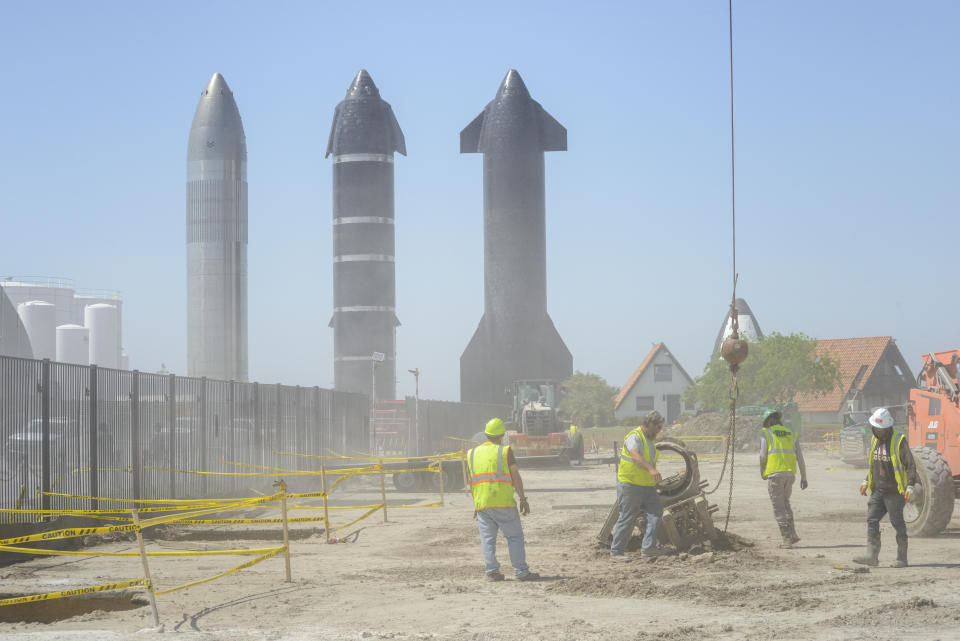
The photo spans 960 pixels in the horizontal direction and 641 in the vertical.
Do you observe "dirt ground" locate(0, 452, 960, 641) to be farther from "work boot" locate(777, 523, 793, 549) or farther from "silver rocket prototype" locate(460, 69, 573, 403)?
"silver rocket prototype" locate(460, 69, 573, 403)

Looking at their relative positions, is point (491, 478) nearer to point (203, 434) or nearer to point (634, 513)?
point (634, 513)

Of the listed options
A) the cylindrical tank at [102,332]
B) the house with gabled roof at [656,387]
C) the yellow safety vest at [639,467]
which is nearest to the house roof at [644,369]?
the house with gabled roof at [656,387]

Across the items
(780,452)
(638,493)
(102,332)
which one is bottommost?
(638,493)

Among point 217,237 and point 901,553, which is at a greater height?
point 217,237

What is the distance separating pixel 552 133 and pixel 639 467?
5221cm

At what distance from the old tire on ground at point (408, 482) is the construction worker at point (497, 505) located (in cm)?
1428

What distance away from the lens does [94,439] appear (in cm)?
1614

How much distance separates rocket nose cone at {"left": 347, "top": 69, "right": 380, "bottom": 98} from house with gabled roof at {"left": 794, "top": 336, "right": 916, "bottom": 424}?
36.3 metres

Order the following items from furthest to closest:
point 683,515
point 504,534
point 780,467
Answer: point 780,467 < point 683,515 < point 504,534

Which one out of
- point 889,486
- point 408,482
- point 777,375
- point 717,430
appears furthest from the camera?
point 777,375

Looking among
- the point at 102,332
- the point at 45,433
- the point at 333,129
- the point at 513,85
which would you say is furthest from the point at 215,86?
the point at 45,433

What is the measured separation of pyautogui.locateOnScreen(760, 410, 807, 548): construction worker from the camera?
508 inches

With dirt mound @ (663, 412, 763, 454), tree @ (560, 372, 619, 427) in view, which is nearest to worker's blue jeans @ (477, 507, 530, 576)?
dirt mound @ (663, 412, 763, 454)

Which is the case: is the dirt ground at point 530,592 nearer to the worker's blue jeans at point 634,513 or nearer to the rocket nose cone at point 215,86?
the worker's blue jeans at point 634,513
